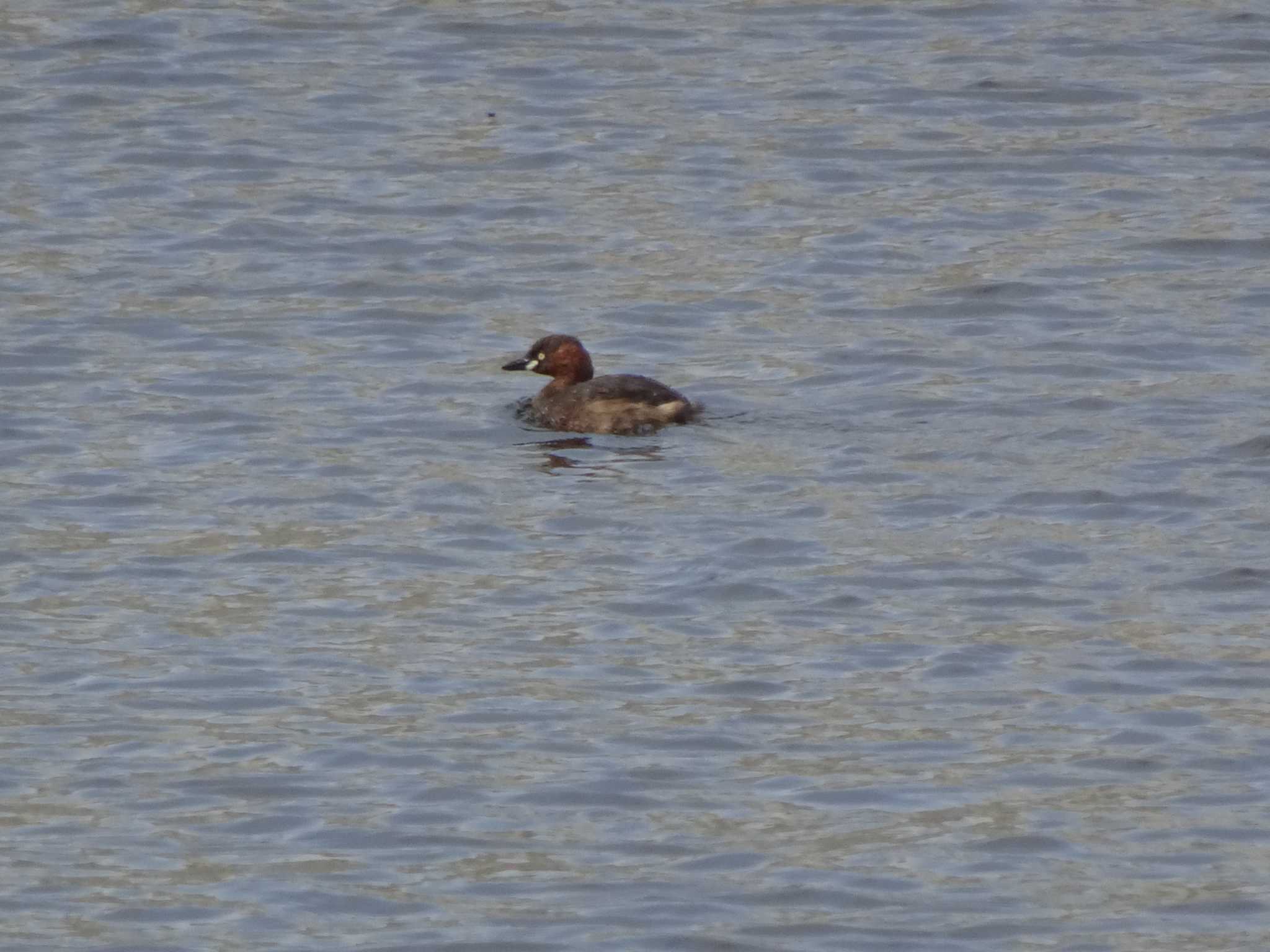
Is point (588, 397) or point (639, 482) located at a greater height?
point (588, 397)

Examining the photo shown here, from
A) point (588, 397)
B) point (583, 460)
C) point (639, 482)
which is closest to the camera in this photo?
point (639, 482)

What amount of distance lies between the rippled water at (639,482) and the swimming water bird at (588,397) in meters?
0.16

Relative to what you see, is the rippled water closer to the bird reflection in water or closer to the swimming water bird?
the bird reflection in water

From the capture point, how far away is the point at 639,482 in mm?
13039

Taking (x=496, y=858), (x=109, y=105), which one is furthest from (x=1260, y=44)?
(x=496, y=858)

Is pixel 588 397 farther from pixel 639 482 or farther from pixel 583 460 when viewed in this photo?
pixel 639 482

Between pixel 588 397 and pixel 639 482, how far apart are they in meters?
1.10

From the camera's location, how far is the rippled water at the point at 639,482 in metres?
8.58

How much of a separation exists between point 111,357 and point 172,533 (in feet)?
10.5

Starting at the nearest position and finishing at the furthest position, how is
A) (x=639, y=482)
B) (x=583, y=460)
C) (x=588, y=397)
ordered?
1. (x=639, y=482)
2. (x=583, y=460)
3. (x=588, y=397)

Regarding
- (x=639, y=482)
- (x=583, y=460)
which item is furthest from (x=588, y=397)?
(x=639, y=482)

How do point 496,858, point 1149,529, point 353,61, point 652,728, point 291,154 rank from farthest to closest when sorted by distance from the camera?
point 353,61, point 291,154, point 1149,529, point 652,728, point 496,858

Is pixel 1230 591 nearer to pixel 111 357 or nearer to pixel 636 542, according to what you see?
pixel 636 542

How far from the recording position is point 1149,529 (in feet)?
39.0
